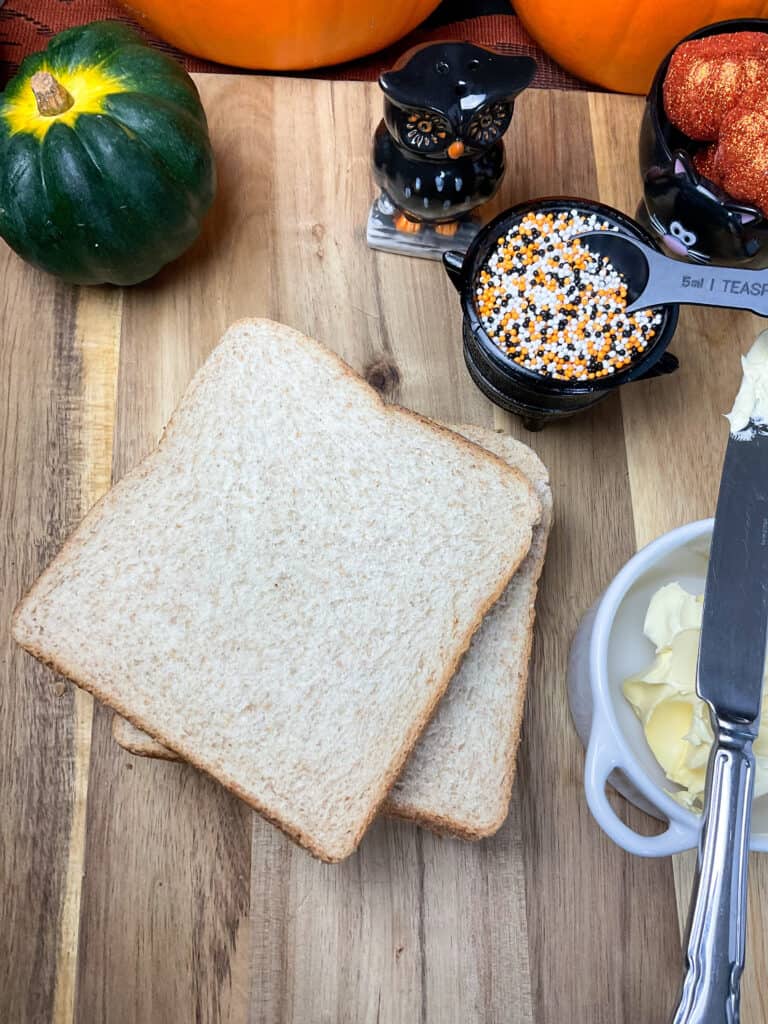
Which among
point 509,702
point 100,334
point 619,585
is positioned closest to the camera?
point 619,585

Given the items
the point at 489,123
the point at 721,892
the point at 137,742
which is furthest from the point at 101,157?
the point at 721,892

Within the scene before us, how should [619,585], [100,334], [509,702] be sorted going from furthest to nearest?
[100,334], [509,702], [619,585]

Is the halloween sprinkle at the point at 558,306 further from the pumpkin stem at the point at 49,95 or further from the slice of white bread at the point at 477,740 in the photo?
the pumpkin stem at the point at 49,95

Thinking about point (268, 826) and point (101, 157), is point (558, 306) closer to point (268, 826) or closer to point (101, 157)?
point (101, 157)

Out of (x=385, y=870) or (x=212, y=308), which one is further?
(x=212, y=308)

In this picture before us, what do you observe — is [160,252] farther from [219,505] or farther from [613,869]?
[613,869]

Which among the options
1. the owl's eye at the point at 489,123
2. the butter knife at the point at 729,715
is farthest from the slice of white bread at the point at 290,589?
the owl's eye at the point at 489,123

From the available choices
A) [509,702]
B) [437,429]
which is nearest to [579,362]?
[437,429]

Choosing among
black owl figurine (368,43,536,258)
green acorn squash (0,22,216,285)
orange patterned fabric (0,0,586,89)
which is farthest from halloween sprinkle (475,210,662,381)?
orange patterned fabric (0,0,586,89)
